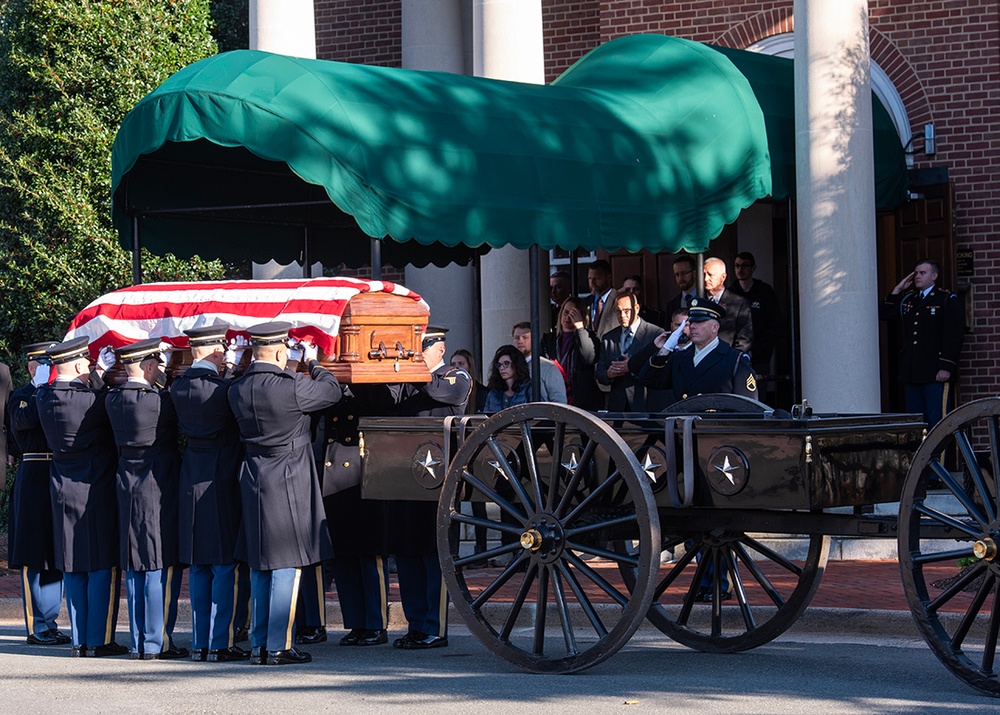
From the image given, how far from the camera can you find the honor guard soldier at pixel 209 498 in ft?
29.1

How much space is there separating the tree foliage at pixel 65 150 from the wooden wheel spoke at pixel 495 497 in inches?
335

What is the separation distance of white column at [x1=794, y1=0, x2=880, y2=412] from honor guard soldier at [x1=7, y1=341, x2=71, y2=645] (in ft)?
19.4

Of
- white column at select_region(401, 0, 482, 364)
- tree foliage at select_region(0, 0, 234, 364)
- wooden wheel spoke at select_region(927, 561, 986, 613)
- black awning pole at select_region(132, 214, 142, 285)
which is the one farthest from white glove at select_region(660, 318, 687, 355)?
tree foliage at select_region(0, 0, 234, 364)

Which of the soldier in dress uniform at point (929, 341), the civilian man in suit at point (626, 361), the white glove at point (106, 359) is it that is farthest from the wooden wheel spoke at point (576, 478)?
the soldier in dress uniform at point (929, 341)

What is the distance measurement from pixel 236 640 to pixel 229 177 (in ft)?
16.4

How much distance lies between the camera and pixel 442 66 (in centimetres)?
1700

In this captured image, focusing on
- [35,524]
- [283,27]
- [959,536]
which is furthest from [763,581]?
[283,27]

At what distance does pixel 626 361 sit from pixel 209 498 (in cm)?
442

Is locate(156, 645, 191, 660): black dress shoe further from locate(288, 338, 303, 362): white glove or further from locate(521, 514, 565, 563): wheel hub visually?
locate(521, 514, 565, 563): wheel hub

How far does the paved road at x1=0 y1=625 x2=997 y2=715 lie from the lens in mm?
7109

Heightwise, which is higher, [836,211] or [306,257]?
[836,211]

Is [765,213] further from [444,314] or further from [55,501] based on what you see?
[55,501]

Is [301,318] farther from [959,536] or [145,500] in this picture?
[959,536]

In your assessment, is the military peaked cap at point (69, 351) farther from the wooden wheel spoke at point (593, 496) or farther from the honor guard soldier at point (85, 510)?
the wooden wheel spoke at point (593, 496)
